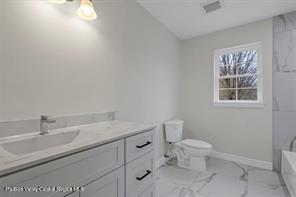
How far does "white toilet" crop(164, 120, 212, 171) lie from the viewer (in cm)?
252

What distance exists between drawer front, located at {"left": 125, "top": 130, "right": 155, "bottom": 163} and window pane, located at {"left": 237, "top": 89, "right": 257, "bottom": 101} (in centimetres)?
222

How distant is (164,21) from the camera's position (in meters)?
2.73

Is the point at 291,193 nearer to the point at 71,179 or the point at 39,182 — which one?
the point at 71,179

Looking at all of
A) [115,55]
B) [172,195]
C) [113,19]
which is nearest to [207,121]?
[172,195]

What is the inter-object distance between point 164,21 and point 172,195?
2579 millimetres

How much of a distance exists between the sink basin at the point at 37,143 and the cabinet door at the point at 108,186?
46 centimetres

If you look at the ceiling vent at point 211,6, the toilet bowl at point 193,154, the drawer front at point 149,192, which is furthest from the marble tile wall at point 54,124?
the ceiling vent at point 211,6

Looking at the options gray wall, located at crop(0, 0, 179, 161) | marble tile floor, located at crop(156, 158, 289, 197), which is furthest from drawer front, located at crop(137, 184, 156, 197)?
gray wall, located at crop(0, 0, 179, 161)

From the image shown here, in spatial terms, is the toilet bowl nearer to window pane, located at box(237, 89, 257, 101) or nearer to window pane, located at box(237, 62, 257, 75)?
window pane, located at box(237, 89, 257, 101)

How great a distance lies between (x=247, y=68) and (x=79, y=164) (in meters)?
3.07

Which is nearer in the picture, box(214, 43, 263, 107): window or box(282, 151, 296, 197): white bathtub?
box(282, 151, 296, 197): white bathtub

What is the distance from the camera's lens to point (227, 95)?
3074 mm

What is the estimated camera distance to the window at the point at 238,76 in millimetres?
2752

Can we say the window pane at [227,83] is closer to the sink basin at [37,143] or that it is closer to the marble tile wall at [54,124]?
the marble tile wall at [54,124]
